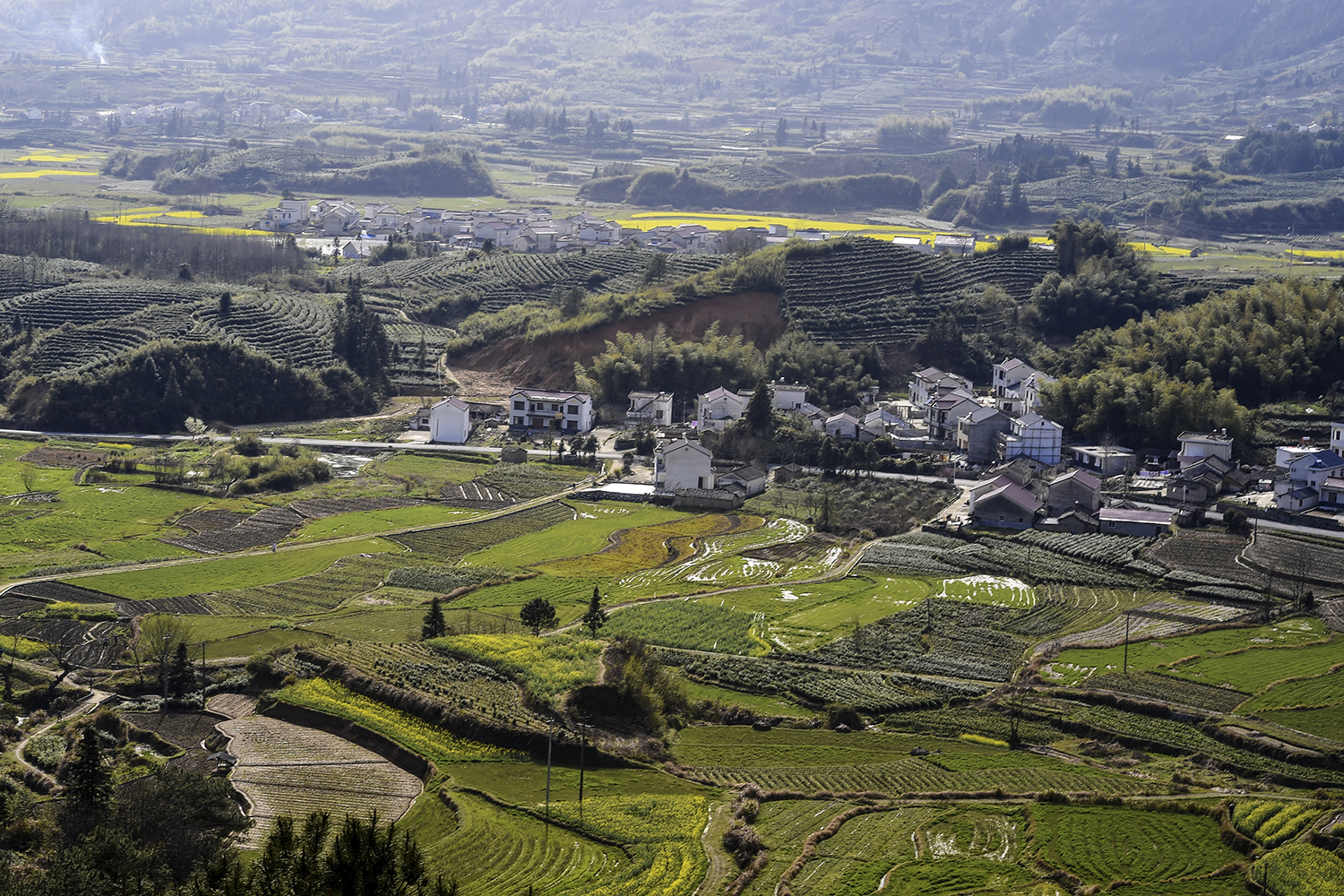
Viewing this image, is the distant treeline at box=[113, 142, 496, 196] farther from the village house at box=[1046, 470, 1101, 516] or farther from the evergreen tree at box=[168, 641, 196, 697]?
the evergreen tree at box=[168, 641, 196, 697]

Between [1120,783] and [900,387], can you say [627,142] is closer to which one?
[900,387]

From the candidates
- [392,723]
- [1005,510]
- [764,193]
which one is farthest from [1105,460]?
[764,193]

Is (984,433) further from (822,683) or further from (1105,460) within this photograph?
(822,683)

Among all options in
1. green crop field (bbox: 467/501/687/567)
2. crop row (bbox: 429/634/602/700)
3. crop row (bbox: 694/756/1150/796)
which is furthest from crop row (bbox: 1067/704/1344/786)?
green crop field (bbox: 467/501/687/567)

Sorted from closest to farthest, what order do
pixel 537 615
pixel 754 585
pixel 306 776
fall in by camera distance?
pixel 306 776 → pixel 537 615 → pixel 754 585

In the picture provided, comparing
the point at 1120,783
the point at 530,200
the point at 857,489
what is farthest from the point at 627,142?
the point at 1120,783

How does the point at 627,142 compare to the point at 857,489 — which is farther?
the point at 627,142
